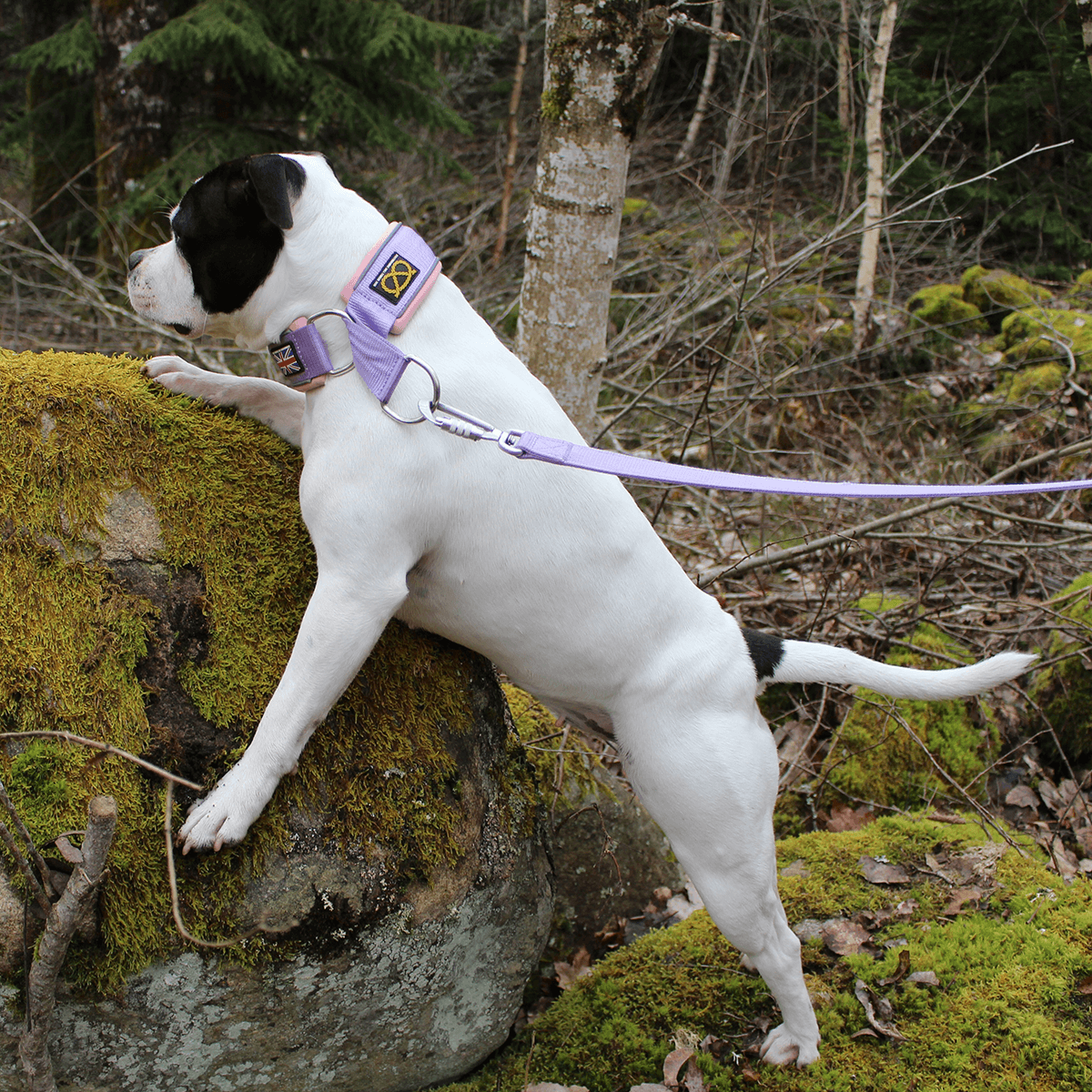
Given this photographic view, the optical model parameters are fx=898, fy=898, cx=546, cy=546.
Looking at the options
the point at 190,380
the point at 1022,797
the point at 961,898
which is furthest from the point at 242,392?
the point at 1022,797

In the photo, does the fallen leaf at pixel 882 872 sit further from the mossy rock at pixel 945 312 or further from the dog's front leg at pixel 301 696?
the mossy rock at pixel 945 312

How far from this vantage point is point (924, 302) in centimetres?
958

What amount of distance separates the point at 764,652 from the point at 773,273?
3.33m

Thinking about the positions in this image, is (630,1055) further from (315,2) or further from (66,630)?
(315,2)

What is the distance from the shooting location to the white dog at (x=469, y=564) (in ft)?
6.90

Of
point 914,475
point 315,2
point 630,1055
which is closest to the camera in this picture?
point 630,1055

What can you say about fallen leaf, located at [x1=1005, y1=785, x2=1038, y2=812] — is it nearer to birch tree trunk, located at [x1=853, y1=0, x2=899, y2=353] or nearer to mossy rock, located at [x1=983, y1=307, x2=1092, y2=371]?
mossy rock, located at [x1=983, y1=307, x2=1092, y2=371]

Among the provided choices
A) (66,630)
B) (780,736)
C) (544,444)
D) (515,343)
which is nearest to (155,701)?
(66,630)

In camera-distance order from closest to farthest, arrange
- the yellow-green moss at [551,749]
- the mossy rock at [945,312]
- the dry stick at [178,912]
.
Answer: the dry stick at [178,912]
the yellow-green moss at [551,749]
the mossy rock at [945,312]

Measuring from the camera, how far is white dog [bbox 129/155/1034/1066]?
6.90 ft

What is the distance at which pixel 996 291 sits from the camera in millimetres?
9523

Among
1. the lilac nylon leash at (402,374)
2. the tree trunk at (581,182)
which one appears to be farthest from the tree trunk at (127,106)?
the lilac nylon leash at (402,374)

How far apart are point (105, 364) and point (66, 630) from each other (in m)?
0.81

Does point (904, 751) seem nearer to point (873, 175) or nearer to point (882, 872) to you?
point (882, 872)
